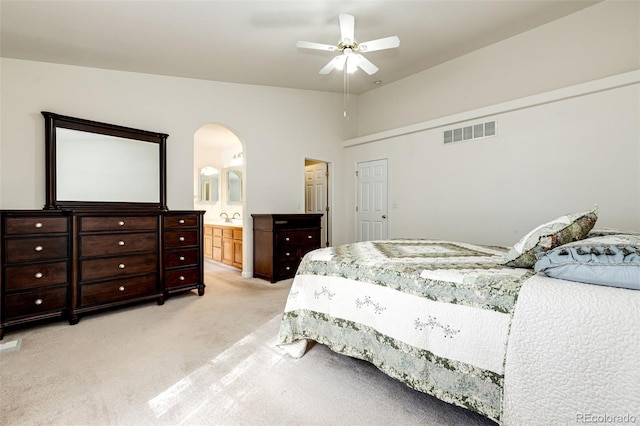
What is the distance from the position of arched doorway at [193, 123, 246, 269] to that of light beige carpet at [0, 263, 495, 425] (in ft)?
13.4

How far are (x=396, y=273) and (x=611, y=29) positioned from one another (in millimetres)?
4154

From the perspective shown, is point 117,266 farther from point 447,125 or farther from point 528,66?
point 528,66

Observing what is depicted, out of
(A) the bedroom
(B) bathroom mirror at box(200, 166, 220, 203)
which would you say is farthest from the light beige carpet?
(B) bathroom mirror at box(200, 166, 220, 203)

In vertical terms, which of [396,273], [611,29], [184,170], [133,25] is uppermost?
[611,29]

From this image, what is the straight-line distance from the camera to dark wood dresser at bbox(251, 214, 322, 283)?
14.3ft

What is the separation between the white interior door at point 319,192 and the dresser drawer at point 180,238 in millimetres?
2656

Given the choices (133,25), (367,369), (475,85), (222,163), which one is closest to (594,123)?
(475,85)

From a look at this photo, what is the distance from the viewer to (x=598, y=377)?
1.01 metres

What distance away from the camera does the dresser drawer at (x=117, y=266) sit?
2.86 m

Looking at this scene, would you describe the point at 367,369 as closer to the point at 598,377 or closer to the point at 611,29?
the point at 598,377

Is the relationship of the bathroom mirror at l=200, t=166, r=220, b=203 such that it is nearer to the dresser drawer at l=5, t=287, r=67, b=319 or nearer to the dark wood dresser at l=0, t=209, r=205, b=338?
the dark wood dresser at l=0, t=209, r=205, b=338

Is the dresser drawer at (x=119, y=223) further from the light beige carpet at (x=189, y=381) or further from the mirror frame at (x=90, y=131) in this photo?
the light beige carpet at (x=189, y=381)

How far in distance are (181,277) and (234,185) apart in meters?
3.44

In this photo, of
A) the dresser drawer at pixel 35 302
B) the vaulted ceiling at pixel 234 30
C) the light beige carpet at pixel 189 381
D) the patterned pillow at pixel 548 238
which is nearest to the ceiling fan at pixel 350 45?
the vaulted ceiling at pixel 234 30
